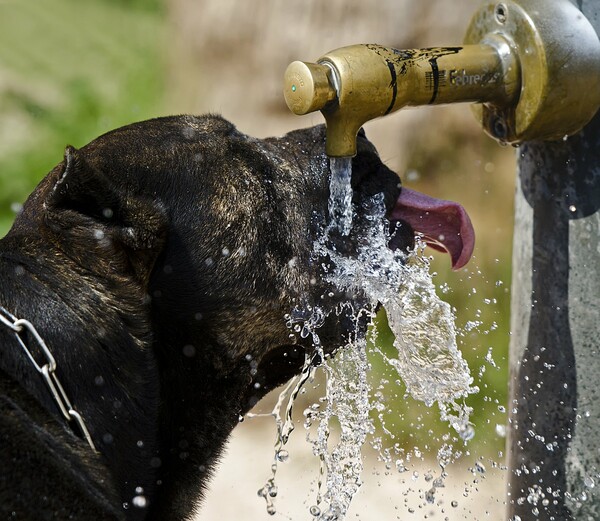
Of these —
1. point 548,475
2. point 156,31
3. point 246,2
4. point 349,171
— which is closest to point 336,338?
point 349,171

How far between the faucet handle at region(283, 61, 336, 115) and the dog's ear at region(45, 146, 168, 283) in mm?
499

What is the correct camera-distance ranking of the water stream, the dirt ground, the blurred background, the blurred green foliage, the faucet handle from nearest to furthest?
the faucet handle → the water stream → the dirt ground → the blurred background → the blurred green foliage

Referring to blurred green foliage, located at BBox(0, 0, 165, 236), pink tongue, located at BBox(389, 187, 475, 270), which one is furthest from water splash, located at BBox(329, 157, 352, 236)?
blurred green foliage, located at BBox(0, 0, 165, 236)

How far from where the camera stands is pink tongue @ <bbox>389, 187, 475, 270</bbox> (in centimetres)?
290

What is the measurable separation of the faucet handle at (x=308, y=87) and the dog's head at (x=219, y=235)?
1.36 feet

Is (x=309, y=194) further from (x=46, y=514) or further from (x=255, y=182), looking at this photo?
(x=46, y=514)

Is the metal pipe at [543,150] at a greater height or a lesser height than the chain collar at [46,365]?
greater

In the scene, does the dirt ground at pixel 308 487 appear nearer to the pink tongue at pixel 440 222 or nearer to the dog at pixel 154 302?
the pink tongue at pixel 440 222

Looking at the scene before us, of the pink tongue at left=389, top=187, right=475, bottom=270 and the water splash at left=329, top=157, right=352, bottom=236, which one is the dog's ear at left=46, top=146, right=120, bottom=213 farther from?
the pink tongue at left=389, top=187, right=475, bottom=270

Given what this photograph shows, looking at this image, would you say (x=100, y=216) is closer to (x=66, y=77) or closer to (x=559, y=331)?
(x=559, y=331)

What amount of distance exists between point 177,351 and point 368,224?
69cm

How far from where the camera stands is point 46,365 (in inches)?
88.7

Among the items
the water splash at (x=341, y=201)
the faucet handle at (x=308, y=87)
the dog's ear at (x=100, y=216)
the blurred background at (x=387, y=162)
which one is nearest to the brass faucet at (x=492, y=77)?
the faucet handle at (x=308, y=87)

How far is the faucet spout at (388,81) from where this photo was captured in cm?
246
